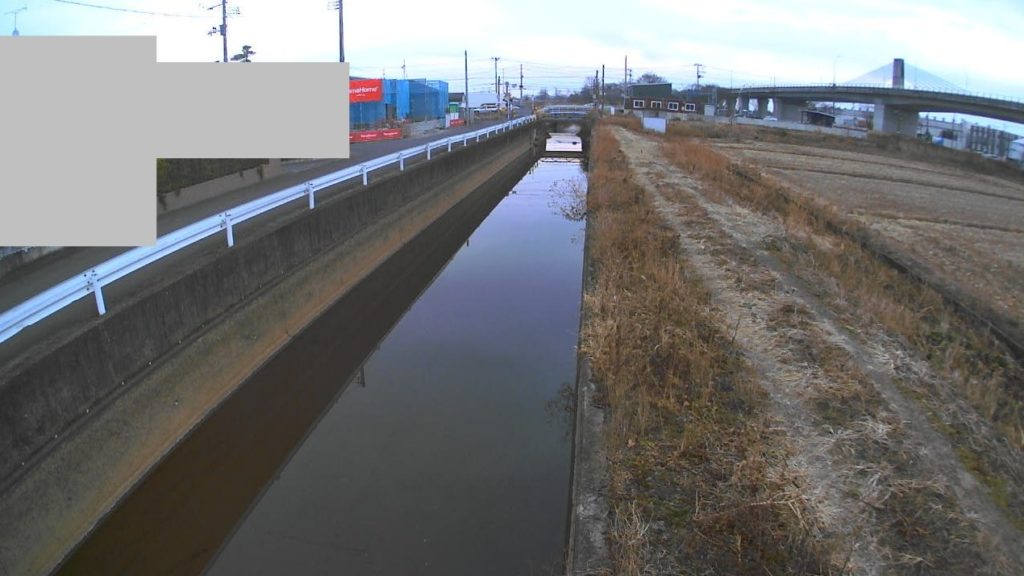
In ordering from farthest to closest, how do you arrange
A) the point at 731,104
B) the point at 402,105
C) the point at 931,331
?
the point at 731,104 < the point at 402,105 < the point at 931,331

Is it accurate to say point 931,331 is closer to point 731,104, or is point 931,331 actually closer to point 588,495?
point 588,495

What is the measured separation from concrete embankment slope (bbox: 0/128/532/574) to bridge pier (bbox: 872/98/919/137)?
77196 millimetres

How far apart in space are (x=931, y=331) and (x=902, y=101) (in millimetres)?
73690

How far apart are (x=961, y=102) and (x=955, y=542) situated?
73234 millimetres

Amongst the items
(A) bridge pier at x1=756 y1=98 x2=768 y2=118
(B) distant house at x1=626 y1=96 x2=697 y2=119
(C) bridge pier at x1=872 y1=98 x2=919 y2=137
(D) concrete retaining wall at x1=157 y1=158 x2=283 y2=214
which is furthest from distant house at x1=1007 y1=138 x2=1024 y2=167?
(A) bridge pier at x1=756 y1=98 x2=768 y2=118

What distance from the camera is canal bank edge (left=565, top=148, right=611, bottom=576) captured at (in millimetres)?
4359

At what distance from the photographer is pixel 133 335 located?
21.2 ft

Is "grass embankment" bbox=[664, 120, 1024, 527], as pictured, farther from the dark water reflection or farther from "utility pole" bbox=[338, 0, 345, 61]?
"utility pole" bbox=[338, 0, 345, 61]

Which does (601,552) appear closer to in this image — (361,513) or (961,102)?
(361,513)

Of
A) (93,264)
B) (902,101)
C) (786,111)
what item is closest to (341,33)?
(93,264)

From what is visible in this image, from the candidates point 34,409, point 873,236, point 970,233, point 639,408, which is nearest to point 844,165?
point 970,233

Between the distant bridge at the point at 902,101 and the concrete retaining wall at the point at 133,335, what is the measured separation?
68.3 metres

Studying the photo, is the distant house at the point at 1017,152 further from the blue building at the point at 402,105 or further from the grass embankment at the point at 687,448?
the grass embankment at the point at 687,448

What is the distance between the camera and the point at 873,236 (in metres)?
14.7
